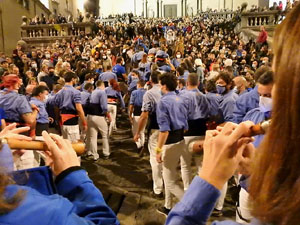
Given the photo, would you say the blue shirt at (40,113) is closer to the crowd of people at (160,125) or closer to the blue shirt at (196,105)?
the crowd of people at (160,125)

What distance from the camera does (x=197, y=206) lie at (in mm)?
1188

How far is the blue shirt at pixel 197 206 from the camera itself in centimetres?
119

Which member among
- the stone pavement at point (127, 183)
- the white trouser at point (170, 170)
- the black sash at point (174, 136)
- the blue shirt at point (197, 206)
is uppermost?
the blue shirt at point (197, 206)

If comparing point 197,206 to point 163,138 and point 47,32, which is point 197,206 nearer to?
point 163,138

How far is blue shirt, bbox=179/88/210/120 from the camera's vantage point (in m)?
5.70

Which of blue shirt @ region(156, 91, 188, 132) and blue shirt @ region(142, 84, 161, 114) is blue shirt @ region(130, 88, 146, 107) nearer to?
blue shirt @ region(142, 84, 161, 114)

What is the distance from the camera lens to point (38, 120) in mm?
6422

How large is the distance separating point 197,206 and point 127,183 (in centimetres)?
592

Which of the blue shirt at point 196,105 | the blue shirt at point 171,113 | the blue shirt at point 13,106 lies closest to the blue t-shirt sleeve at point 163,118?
the blue shirt at point 171,113

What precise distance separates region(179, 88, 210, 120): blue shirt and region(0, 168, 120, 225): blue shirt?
4.26 meters

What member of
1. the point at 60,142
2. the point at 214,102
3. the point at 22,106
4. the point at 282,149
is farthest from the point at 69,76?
the point at 282,149

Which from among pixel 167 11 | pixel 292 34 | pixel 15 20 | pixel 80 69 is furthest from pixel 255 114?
pixel 167 11

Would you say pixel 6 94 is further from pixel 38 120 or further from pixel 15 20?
pixel 15 20

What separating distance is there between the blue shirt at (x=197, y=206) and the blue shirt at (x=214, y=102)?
188 inches
